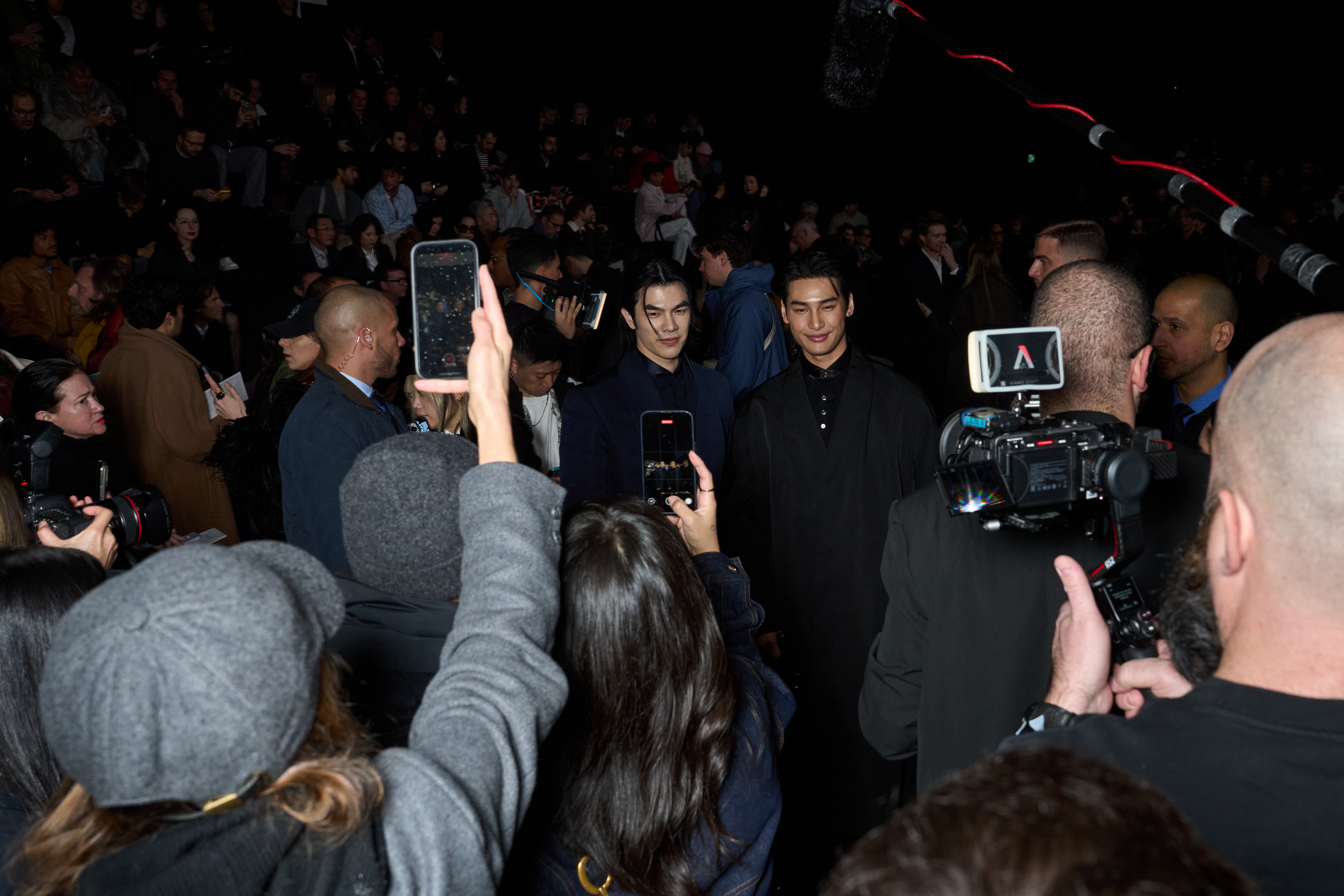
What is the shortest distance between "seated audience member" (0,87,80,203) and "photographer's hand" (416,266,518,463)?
6.16m

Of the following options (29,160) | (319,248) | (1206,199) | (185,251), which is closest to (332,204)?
(319,248)

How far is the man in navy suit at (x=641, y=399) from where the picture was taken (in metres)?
2.86

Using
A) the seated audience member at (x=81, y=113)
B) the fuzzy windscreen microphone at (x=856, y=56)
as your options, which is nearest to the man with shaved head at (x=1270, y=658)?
the fuzzy windscreen microphone at (x=856, y=56)

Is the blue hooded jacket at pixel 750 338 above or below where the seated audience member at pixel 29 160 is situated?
below

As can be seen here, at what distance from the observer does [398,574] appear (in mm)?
1419

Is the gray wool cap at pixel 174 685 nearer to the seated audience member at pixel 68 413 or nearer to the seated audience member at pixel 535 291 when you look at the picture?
the seated audience member at pixel 68 413

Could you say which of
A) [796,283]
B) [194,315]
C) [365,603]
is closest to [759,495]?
[796,283]

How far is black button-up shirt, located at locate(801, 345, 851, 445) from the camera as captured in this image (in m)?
2.71

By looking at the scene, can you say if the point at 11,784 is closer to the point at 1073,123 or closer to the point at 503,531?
the point at 503,531

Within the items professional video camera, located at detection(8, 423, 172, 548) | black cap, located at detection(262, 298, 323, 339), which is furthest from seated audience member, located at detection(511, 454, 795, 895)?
black cap, located at detection(262, 298, 323, 339)

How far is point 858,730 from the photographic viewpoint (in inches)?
101

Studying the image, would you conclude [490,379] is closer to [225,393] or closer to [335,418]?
[335,418]

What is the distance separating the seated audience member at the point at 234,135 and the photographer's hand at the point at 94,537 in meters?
6.23

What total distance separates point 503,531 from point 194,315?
5.38 meters
